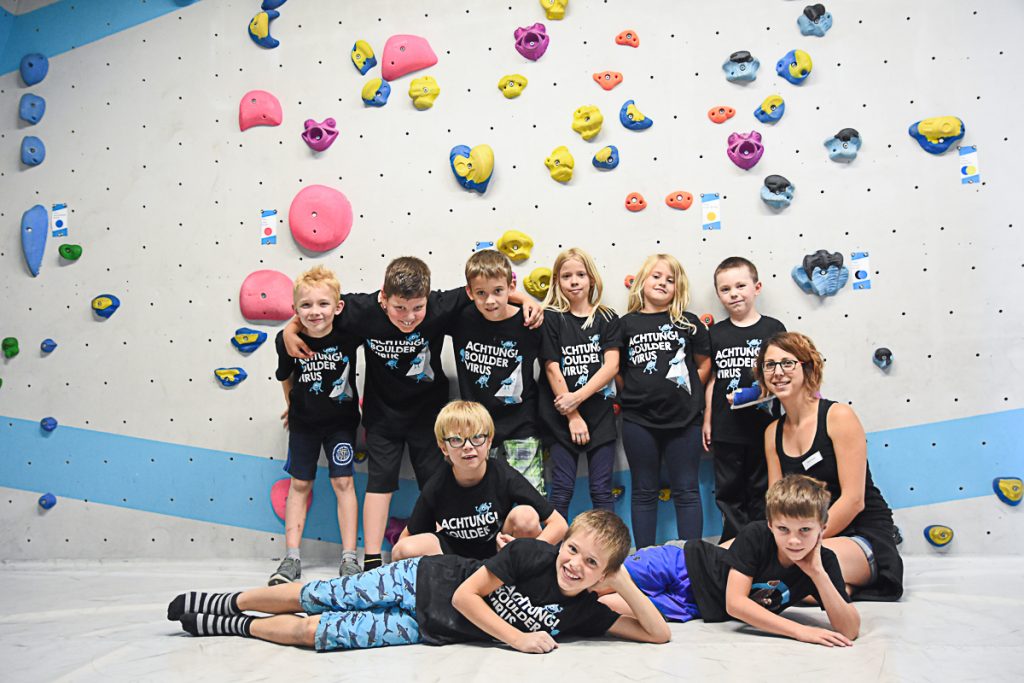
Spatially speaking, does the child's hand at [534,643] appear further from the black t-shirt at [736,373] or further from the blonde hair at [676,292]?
the blonde hair at [676,292]

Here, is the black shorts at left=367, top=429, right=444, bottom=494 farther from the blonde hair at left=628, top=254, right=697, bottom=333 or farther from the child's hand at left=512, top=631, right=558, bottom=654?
the child's hand at left=512, top=631, right=558, bottom=654

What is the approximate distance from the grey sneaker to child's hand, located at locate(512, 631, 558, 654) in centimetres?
121

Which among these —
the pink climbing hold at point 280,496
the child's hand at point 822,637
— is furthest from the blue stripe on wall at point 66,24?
the child's hand at point 822,637

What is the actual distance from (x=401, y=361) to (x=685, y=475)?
3.70 ft

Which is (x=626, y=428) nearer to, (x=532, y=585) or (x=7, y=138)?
(x=532, y=585)

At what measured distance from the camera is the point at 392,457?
9.74ft

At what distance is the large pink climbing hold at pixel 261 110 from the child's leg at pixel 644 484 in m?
2.06

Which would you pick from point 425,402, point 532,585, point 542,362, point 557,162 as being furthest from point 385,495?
point 557,162

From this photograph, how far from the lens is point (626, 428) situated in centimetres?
294

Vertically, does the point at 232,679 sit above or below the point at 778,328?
below

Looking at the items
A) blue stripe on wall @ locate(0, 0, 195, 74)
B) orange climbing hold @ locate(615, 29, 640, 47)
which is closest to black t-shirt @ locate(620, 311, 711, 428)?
orange climbing hold @ locate(615, 29, 640, 47)

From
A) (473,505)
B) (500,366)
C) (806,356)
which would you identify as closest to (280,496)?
(500,366)

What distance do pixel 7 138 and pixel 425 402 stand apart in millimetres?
2440

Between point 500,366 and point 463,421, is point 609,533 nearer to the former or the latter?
point 463,421
